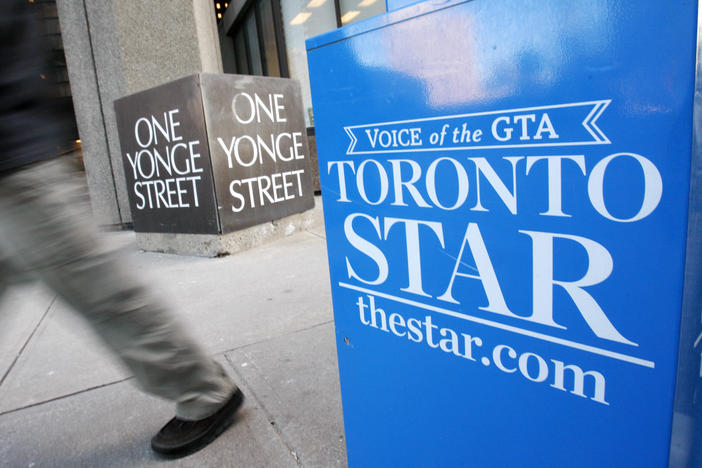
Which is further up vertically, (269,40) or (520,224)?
(269,40)

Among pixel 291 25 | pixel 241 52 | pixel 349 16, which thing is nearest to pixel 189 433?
pixel 349 16

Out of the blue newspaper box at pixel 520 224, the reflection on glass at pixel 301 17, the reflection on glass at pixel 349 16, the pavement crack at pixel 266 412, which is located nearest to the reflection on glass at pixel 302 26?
the reflection on glass at pixel 301 17

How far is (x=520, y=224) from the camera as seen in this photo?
2.76ft

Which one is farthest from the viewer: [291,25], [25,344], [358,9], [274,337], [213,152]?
[291,25]

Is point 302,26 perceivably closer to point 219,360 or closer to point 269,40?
point 269,40

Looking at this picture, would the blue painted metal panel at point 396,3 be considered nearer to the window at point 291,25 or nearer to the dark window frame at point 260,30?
the window at point 291,25

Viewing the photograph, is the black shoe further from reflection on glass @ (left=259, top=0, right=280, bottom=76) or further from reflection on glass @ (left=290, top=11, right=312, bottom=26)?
reflection on glass @ (left=259, top=0, right=280, bottom=76)

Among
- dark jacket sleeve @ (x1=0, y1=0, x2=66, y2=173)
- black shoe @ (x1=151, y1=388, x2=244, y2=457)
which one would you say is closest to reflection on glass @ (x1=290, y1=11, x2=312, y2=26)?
dark jacket sleeve @ (x1=0, y1=0, x2=66, y2=173)

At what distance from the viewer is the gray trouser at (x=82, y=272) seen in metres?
1.28

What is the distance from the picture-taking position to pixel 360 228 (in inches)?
43.7

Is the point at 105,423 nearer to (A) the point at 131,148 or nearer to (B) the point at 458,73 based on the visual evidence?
(B) the point at 458,73

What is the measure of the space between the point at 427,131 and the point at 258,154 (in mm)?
3349

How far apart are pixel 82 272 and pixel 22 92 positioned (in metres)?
0.49

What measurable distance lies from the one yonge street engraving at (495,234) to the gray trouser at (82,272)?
2.14 ft
